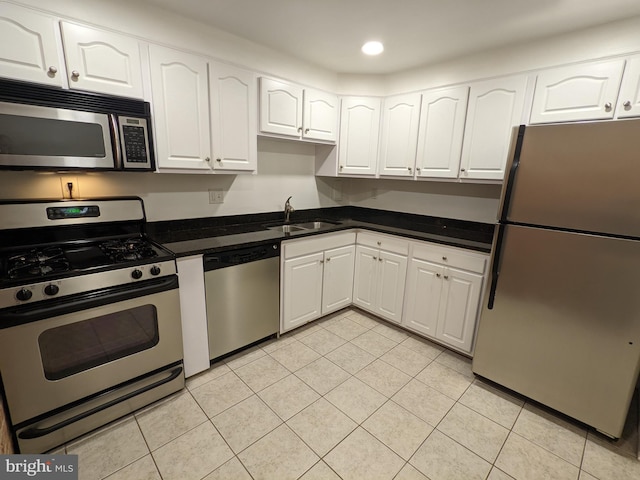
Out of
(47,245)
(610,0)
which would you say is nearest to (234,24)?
(47,245)

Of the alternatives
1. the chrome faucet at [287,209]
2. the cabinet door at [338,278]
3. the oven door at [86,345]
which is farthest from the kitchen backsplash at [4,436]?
the chrome faucet at [287,209]

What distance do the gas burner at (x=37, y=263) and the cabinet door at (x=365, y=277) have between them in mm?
2229

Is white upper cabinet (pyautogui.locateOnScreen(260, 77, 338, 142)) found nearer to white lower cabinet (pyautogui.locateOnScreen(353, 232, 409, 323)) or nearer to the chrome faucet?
the chrome faucet

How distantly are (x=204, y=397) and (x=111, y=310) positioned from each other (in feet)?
2.67

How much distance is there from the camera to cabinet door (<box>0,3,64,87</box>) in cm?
137

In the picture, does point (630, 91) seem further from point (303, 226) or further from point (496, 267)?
point (303, 226)

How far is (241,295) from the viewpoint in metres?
2.20

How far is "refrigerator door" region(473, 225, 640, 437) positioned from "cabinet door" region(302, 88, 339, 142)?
171cm

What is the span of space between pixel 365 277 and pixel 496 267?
1263 mm

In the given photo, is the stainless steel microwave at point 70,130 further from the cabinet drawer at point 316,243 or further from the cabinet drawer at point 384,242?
the cabinet drawer at point 384,242

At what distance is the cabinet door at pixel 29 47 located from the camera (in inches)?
53.9

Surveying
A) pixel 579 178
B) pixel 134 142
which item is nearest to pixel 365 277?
pixel 579 178

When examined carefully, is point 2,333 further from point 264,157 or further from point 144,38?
point 264,157

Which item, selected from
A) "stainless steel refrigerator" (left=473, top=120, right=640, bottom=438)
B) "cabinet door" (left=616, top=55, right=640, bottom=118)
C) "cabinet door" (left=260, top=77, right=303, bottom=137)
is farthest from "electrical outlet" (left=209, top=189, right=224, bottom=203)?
"cabinet door" (left=616, top=55, right=640, bottom=118)
